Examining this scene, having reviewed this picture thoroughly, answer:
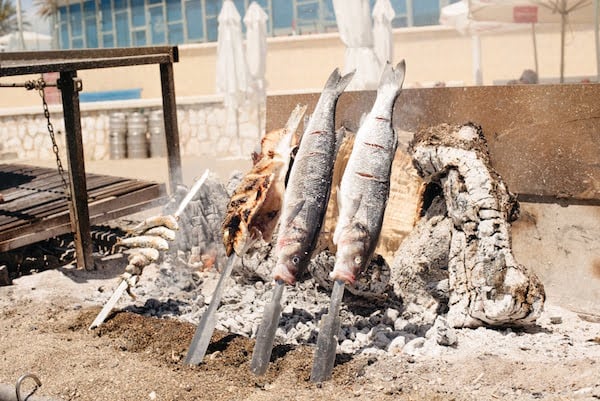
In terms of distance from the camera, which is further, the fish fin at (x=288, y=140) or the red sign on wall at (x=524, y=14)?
the red sign on wall at (x=524, y=14)

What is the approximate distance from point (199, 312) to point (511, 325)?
2410 millimetres

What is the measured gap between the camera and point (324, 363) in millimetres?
4270

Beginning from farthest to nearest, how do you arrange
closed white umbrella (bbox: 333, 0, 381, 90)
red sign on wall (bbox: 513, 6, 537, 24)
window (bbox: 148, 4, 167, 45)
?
window (bbox: 148, 4, 167, 45) → closed white umbrella (bbox: 333, 0, 381, 90) → red sign on wall (bbox: 513, 6, 537, 24)

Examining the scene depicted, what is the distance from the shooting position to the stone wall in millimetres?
19125

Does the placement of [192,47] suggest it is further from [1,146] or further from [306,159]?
[306,159]

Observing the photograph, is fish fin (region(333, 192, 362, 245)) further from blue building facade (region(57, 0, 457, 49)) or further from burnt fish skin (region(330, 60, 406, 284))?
blue building facade (region(57, 0, 457, 49))

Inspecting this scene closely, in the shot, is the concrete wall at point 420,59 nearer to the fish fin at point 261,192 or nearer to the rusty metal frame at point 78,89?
the rusty metal frame at point 78,89

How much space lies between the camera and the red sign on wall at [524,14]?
539 inches

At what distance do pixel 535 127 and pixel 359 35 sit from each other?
953 cm

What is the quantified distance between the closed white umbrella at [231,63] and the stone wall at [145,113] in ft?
2.25

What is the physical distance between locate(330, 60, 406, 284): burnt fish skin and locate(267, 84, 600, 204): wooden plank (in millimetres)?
1354

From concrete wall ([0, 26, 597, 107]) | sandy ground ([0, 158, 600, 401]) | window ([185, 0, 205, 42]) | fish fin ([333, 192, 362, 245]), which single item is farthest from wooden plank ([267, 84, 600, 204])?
window ([185, 0, 205, 42])

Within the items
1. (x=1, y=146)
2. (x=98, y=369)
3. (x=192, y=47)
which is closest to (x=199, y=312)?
(x=98, y=369)

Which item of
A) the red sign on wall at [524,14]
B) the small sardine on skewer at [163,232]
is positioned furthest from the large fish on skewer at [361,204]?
the red sign on wall at [524,14]
